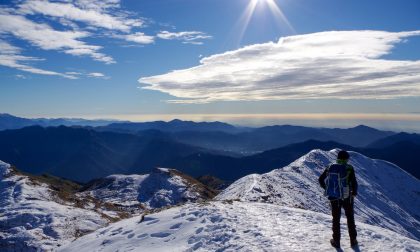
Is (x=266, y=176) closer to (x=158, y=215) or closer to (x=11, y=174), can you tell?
(x=11, y=174)

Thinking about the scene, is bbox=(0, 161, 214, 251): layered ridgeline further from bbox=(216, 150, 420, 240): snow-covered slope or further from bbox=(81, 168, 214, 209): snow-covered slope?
bbox=(216, 150, 420, 240): snow-covered slope

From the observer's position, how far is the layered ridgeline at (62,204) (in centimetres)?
3250

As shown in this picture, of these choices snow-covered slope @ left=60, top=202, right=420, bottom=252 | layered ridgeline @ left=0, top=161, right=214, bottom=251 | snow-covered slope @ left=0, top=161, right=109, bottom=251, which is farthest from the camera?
layered ridgeline @ left=0, top=161, right=214, bottom=251

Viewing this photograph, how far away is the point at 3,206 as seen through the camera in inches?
1720

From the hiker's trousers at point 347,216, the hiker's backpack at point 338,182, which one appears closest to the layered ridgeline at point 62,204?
the hiker's trousers at point 347,216

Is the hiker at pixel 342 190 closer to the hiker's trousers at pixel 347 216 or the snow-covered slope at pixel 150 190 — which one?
the hiker's trousers at pixel 347 216

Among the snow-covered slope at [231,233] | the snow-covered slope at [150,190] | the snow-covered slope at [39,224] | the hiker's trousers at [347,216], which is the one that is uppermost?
the hiker's trousers at [347,216]

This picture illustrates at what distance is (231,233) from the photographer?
16.9 metres

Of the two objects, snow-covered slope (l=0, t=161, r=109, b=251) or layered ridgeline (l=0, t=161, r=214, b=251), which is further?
layered ridgeline (l=0, t=161, r=214, b=251)

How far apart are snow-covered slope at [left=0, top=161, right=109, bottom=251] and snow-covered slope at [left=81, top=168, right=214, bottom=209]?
35802 millimetres

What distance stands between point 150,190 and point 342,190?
83.8 metres

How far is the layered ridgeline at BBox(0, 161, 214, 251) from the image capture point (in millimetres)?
32500

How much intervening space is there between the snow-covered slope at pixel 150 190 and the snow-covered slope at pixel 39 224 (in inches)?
1410

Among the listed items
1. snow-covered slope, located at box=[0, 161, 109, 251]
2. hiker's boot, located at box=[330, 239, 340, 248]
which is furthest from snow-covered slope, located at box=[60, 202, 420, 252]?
snow-covered slope, located at box=[0, 161, 109, 251]
